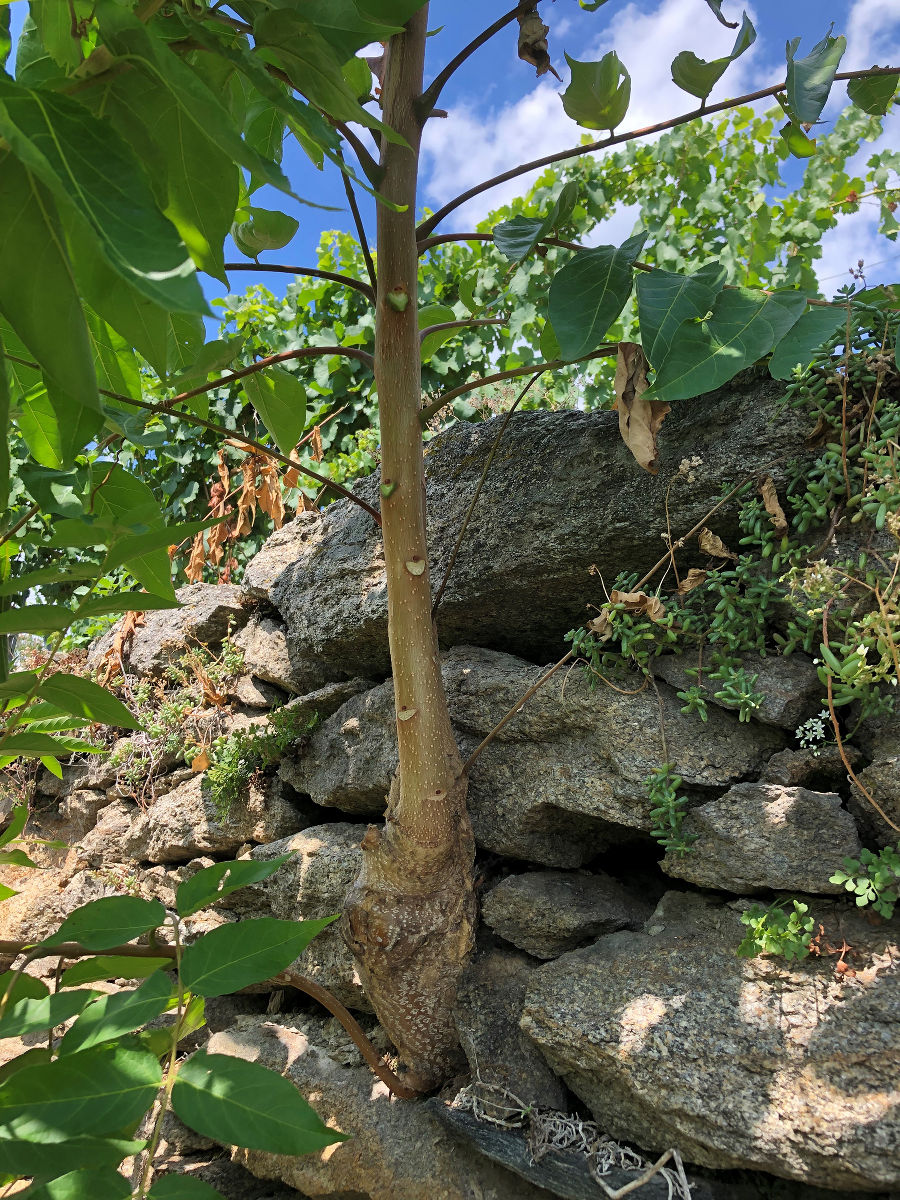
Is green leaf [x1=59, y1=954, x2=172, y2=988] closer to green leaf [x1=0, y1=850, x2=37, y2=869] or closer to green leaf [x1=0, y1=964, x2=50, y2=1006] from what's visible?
green leaf [x1=0, y1=964, x2=50, y2=1006]

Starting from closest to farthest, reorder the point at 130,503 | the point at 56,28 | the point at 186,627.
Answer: the point at 56,28, the point at 130,503, the point at 186,627

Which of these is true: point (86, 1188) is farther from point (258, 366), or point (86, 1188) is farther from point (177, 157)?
point (258, 366)

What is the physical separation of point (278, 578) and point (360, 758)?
2.79ft

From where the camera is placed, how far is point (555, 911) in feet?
5.69

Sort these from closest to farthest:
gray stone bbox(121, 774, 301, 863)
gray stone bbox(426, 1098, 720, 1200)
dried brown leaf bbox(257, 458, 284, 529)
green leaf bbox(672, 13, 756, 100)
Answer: green leaf bbox(672, 13, 756, 100), gray stone bbox(426, 1098, 720, 1200), gray stone bbox(121, 774, 301, 863), dried brown leaf bbox(257, 458, 284, 529)

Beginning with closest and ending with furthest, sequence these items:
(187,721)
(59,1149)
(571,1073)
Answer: (59,1149) < (571,1073) < (187,721)

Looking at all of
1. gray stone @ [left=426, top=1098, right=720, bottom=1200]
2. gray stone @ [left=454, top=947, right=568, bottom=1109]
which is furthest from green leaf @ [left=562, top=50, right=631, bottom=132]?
gray stone @ [left=426, top=1098, right=720, bottom=1200]

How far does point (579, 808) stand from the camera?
5.75 ft

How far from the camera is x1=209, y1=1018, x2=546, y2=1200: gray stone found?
4.98 feet

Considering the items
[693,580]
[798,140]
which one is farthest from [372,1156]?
[798,140]

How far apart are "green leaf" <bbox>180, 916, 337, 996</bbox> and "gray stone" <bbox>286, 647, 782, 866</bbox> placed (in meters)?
0.92

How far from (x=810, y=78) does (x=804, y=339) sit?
1.21 ft

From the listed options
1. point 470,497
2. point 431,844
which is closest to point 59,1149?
point 431,844

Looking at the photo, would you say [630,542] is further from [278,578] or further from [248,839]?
[248,839]
